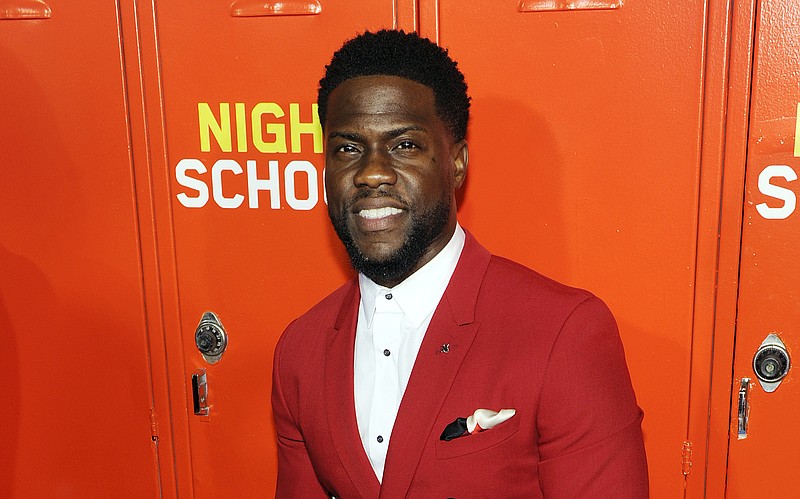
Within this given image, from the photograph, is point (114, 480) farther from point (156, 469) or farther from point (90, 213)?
point (90, 213)

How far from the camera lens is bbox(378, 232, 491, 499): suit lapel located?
1269 millimetres

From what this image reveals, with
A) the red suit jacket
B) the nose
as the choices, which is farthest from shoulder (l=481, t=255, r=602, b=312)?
the nose

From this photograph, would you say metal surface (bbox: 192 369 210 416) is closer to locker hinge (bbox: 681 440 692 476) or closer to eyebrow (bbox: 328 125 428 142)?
eyebrow (bbox: 328 125 428 142)

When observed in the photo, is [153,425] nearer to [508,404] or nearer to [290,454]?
[290,454]

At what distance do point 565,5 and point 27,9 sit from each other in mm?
1176

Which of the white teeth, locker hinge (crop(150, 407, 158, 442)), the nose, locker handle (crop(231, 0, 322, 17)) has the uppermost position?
locker handle (crop(231, 0, 322, 17))

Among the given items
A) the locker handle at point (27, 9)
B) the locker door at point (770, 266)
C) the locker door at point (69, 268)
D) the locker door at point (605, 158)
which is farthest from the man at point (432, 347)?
the locker handle at point (27, 9)

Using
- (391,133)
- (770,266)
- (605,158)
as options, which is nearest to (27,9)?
(391,133)

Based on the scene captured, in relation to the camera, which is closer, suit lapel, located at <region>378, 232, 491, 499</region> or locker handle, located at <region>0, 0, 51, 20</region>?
suit lapel, located at <region>378, 232, 491, 499</region>

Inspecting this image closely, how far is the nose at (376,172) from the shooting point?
131cm

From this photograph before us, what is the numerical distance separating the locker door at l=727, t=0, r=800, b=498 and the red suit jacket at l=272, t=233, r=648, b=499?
1.77 ft

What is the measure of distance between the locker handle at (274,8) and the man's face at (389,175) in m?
0.47

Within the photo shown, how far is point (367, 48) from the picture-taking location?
141cm

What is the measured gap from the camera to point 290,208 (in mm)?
1898
